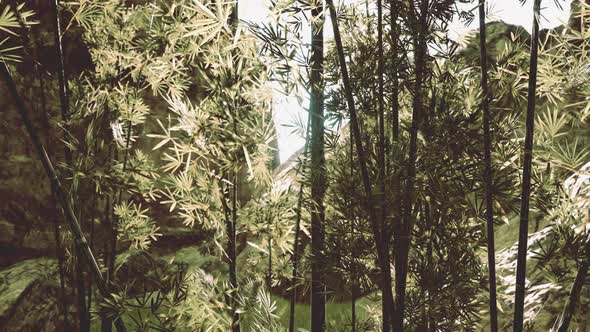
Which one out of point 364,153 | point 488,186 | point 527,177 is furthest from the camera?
point 364,153

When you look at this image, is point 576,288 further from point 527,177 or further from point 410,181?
point 410,181

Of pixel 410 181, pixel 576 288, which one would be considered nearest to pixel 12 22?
pixel 410 181

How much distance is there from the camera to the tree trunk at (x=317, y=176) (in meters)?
1.84

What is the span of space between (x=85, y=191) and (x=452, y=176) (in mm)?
5292

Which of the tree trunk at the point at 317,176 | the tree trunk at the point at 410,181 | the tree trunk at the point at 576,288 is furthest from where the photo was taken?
the tree trunk at the point at 317,176

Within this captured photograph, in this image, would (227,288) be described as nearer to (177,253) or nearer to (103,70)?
(103,70)

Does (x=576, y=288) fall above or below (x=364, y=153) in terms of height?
below

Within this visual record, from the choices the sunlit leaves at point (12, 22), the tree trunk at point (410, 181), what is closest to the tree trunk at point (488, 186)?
the tree trunk at point (410, 181)

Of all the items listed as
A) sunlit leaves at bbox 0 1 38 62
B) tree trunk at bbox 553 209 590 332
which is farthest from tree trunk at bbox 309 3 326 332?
sunlit leaves at bbox 0 1 38 62

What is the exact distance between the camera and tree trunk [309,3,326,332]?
1.84m

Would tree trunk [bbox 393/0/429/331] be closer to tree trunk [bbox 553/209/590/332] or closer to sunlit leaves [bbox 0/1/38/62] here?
tree trunk [bbox 553/209/590/332]

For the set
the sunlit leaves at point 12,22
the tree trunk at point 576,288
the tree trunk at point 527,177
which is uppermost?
the sunlit leaves at point 12,22

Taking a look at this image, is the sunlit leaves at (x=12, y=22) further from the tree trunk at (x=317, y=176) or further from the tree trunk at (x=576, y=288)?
the tree trunk at (x=576, y=288)

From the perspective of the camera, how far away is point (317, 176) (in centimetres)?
208
